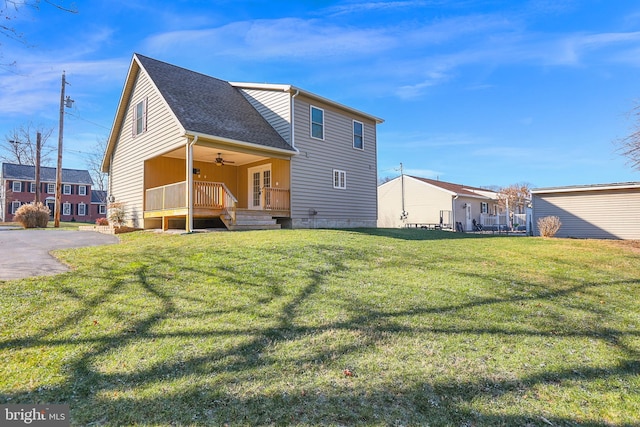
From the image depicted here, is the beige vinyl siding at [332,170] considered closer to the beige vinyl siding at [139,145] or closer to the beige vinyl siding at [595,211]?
the beige vinyl siding at [139,145]

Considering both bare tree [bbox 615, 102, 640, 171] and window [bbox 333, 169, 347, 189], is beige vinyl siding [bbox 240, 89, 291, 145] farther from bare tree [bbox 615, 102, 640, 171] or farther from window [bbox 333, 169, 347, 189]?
bare tree [bbox 615, 102, 640, 171]

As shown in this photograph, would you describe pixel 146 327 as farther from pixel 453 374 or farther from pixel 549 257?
pixel 549 257

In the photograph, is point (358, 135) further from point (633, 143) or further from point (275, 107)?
point (633, 143)

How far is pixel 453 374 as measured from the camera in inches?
113

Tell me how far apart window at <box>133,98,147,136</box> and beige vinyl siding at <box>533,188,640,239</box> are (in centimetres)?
2106

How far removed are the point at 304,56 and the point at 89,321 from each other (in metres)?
13.6

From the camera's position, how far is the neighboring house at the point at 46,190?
3791 centimetres

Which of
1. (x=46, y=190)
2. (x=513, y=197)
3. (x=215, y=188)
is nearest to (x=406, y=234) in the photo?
(x=215, y=188)

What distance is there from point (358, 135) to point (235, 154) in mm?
5988

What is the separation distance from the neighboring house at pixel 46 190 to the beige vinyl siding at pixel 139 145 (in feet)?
100.0

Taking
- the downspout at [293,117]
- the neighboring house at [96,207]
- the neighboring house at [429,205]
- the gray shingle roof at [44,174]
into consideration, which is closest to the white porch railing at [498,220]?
the neighboring house at [429,205]
